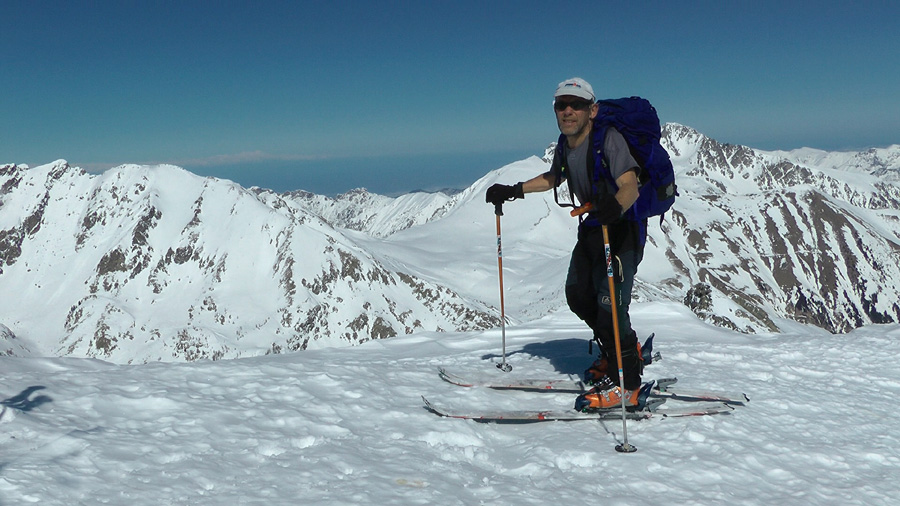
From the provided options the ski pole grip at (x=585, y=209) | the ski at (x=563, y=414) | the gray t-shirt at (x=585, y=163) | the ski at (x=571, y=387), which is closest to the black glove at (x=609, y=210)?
the ski pole grip at (x=585, y=209)

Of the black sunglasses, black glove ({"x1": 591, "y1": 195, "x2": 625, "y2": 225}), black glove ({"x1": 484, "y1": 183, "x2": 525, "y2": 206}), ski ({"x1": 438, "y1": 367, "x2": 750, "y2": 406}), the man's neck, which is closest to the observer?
black glove ({"x1": 591, "y1": 195, "x2": 625, "y2": 225})

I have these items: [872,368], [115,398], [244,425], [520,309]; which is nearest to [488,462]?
[244,425]

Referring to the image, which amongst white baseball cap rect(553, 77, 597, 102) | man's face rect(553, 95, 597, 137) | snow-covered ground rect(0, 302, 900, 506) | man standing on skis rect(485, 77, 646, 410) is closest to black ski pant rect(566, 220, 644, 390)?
man standing on skis rect(485, 77, 646, 410)

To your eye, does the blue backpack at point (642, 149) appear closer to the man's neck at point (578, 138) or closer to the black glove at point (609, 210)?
the man's neck at point (578, 138)

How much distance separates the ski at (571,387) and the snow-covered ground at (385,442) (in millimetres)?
147

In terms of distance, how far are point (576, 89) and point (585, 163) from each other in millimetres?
962

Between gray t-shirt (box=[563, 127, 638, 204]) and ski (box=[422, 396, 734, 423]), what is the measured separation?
2.77 meters

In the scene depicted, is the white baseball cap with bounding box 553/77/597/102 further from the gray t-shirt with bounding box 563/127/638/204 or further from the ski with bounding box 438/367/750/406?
the ski with bounding box 438/367/750/406

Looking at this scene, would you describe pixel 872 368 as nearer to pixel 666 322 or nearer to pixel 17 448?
pixel 666 322

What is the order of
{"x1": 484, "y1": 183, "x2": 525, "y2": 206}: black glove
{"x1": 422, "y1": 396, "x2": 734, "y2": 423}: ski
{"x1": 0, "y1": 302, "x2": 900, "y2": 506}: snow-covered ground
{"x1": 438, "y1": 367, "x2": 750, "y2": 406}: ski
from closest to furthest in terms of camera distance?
{"x1": 0, "y1": 302, "x2": 900, "y2": 506}: snow-covered ground < {"x1": 422, "y1": 396, "x2": 734, "y2": 423}: ski < {"x1": 438, "y1": 367, "x2": 750, "y2": 406}: ski < {"x1": 484, "y1": 183, "x2": 525, "y2": 206}: black glove

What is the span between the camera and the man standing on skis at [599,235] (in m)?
7.50

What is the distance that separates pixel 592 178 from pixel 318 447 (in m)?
4.66

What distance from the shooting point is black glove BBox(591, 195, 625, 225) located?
697 centimetres

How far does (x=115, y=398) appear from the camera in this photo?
274 inches
